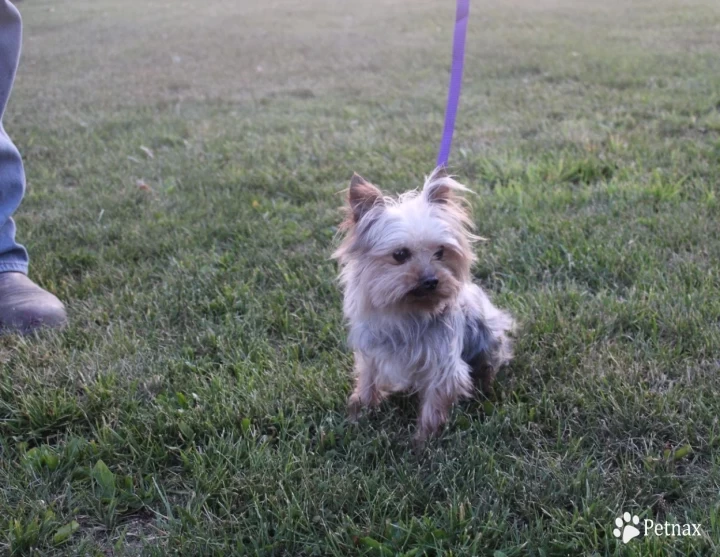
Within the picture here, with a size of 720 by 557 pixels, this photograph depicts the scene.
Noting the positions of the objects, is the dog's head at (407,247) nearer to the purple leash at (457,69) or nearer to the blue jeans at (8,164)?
the purple leash at (457,69)

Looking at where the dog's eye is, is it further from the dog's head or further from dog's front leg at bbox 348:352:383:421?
dog's front leg at bbox 348:352:383:421

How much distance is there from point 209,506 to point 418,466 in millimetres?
797

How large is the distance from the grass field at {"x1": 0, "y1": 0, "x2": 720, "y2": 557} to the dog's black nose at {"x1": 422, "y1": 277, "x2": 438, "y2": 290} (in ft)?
1.93

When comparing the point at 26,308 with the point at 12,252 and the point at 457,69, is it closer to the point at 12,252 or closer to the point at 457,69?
the point at 12,252

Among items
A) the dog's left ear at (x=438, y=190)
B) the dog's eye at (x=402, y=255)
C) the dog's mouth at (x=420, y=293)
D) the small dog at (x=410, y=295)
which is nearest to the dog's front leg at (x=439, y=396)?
the small dog at (x=410, y=295)

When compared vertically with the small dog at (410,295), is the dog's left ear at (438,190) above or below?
above

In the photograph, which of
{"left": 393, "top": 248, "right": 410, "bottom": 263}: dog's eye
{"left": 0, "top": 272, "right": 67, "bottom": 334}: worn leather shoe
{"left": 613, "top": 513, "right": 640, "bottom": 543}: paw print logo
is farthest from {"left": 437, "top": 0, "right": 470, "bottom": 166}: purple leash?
{"left": 0, "top": 272, "right": 67, "bottom": 334}: worn leather shoe

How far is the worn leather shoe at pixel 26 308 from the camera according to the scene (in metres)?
3.54

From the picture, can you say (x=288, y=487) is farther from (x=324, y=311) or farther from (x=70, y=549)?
(x=324, y=311)

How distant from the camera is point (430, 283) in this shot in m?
2.64

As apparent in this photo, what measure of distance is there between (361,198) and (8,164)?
241 centimetres

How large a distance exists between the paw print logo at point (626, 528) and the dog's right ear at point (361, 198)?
1.56 meters

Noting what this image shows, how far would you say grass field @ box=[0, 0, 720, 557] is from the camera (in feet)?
7.40

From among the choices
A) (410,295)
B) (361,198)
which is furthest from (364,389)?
(361,198)
